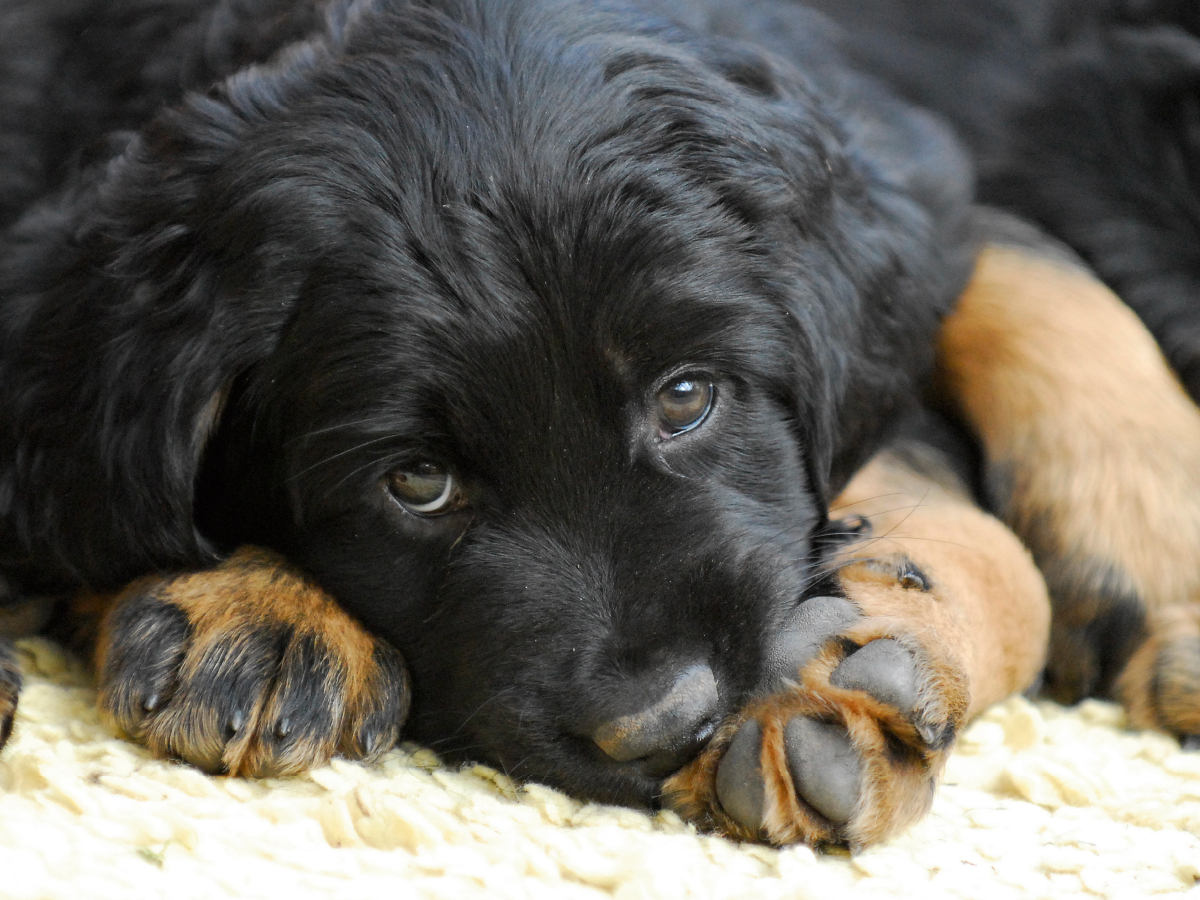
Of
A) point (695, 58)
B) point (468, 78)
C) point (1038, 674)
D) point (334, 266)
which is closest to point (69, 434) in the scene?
point (334, 266)

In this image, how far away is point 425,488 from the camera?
2.30 metres

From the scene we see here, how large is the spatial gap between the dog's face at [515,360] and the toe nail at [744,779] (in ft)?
0.20

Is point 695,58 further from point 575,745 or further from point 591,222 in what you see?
point 575,745

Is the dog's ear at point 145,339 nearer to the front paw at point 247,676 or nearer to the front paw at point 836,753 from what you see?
the front paw at point 247,676

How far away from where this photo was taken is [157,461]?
7.59 ft

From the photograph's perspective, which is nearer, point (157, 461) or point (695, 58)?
point (157, 461)

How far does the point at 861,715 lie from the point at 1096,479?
1142 mm

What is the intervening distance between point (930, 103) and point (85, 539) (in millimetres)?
2690

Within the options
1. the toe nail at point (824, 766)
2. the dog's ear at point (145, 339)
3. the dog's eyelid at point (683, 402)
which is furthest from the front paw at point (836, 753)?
the dog's ear at point (145, 339)

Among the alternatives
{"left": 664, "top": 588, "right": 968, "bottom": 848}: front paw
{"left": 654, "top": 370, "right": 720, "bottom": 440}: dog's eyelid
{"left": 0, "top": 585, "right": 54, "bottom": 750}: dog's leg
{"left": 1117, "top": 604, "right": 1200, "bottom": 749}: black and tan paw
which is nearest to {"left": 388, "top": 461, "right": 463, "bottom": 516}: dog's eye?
{"left": 654, "top": 370, "right": 720, "bottom": 440}: dog's eyelid

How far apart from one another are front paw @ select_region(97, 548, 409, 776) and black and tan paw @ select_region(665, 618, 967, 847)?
59 cm

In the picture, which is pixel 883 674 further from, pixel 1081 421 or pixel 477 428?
pixel 1081 421

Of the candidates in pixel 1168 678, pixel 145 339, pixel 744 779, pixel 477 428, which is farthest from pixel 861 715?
pixel 145 339

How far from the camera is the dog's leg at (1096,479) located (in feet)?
8.95
